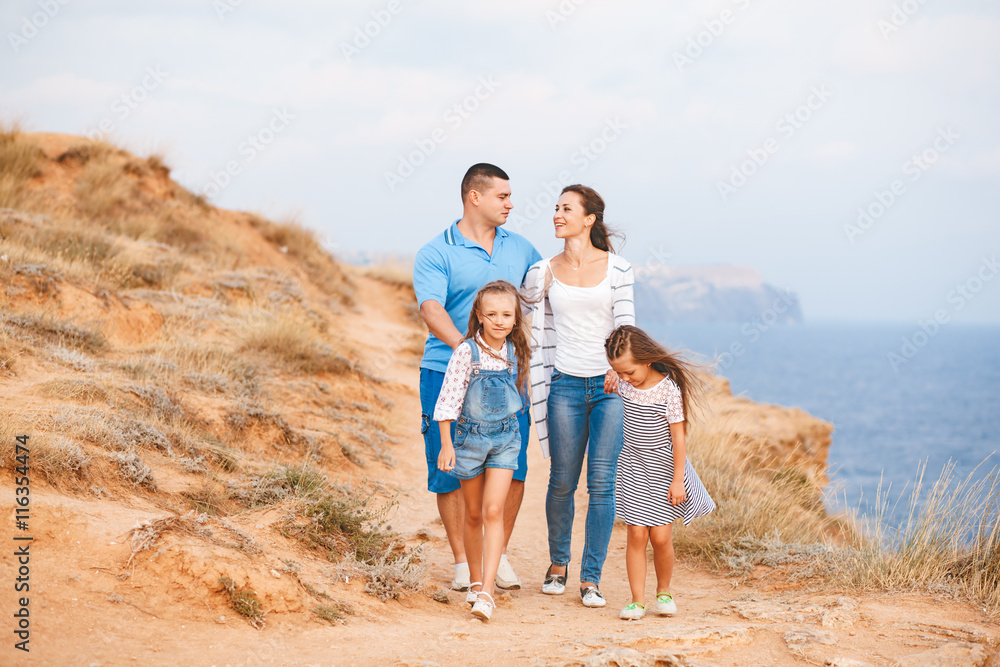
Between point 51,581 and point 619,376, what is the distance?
2.91 m

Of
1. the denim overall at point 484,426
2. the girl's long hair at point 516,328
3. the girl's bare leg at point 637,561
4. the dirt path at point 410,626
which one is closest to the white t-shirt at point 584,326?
the girl's long hair at point 516,328

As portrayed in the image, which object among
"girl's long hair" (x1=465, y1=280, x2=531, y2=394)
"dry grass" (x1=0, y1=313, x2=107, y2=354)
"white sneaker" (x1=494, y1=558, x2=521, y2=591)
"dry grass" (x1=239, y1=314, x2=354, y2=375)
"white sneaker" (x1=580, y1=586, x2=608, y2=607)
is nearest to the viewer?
"girl's long hair" (x1=465, y1=280, x2=531, y2=394)

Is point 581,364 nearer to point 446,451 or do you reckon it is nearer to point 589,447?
point 589,447

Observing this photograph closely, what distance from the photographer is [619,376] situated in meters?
4.02

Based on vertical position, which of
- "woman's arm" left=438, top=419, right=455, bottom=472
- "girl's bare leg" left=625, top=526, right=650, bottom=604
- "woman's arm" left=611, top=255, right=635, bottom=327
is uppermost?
"woman's arm" left=611, top=255, right=635, bottom=327

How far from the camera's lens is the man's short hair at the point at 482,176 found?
14.5 ft

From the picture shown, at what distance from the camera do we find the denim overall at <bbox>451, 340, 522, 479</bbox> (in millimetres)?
3895

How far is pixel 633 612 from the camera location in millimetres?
3900

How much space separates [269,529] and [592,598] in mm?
1946

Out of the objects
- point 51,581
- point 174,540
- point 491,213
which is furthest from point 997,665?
point 51,581

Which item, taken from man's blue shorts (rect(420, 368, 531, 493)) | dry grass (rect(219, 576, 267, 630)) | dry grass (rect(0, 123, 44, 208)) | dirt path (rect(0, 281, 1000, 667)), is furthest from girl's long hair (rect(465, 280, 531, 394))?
dry grass (rect(0, 123, 44, 208))

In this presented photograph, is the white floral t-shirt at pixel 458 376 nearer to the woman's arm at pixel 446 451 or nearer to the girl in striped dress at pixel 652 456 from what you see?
the woman's arm at pixel 446 451

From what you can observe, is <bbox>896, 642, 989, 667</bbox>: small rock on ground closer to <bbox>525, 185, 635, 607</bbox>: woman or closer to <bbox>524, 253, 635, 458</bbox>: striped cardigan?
<bbox>525, 185, 635, 607</bbox>: woman

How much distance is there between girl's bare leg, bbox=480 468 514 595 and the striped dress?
663 mm
